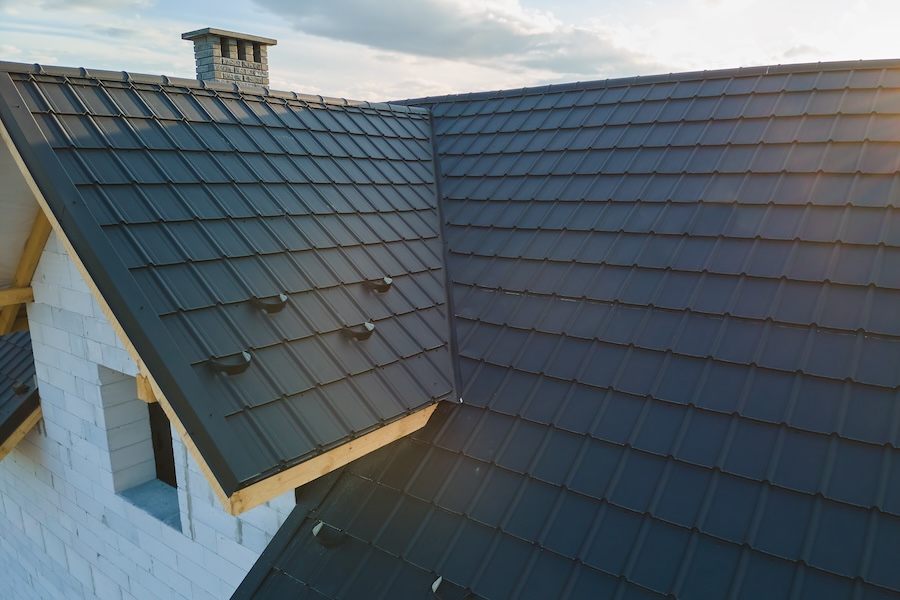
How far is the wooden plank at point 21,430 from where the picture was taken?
6.61 m

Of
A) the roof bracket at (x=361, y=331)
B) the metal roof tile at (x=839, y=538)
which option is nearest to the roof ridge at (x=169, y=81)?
the roof bracket at (x=361, y=331)

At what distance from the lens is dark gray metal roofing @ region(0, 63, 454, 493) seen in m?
3.77

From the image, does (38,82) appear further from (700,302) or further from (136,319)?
(700,302)

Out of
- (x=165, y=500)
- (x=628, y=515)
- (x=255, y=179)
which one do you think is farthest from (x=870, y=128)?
(x=165, y=500)

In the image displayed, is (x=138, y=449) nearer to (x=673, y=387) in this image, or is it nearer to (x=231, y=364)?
(x=231, y=364)

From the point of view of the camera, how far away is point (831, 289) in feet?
14.4

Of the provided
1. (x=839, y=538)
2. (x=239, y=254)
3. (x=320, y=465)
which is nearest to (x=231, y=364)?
(x=320, y=465)

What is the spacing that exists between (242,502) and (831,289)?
13.9 feet

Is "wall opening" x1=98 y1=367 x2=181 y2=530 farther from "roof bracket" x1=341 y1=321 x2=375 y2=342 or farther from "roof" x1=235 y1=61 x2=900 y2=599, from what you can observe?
"roof bracket" x1=341 y1=321 x2=375 y2=342

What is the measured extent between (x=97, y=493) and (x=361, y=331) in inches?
149

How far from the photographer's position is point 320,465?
13.0 ft

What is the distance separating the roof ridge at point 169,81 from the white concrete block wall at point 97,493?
1.62m

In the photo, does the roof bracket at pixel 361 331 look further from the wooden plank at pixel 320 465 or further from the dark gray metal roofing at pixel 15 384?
the dark gray metal roofing at pixel 15 384

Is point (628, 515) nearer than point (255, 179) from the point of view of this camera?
Yes
